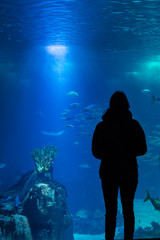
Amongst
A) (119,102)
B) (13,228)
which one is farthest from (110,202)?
(13,228)

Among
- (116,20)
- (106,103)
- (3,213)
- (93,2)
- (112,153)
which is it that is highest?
(93,2)

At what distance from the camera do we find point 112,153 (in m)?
2.55

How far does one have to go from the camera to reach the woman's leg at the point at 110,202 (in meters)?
2.56

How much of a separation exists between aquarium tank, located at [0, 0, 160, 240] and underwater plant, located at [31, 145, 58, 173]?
0.19 ft

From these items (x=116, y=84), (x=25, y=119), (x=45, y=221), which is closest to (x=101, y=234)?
(x=45, y=221)

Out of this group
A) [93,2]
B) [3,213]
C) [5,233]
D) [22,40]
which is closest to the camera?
[5,233]

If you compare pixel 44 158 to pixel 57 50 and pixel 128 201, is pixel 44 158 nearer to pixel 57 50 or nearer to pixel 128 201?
pixel 128 201

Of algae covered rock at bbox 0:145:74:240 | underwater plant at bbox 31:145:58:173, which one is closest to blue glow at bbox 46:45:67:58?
underwater plant at bbox 31:145:58:173

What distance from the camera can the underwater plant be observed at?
11383 millimetres

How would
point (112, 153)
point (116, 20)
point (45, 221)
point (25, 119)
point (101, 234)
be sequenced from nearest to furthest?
point (112, 153), point (45, 221), point (116, 20), point (101, 234), point (25, 119)

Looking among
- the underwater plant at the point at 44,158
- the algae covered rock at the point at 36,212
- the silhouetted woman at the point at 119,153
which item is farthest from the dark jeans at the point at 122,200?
the underwater plant at the point at 44,158

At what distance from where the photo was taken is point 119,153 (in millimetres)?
2539

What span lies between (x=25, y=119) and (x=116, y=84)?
826 inches

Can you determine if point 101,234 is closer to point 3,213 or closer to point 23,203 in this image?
point 23,203
